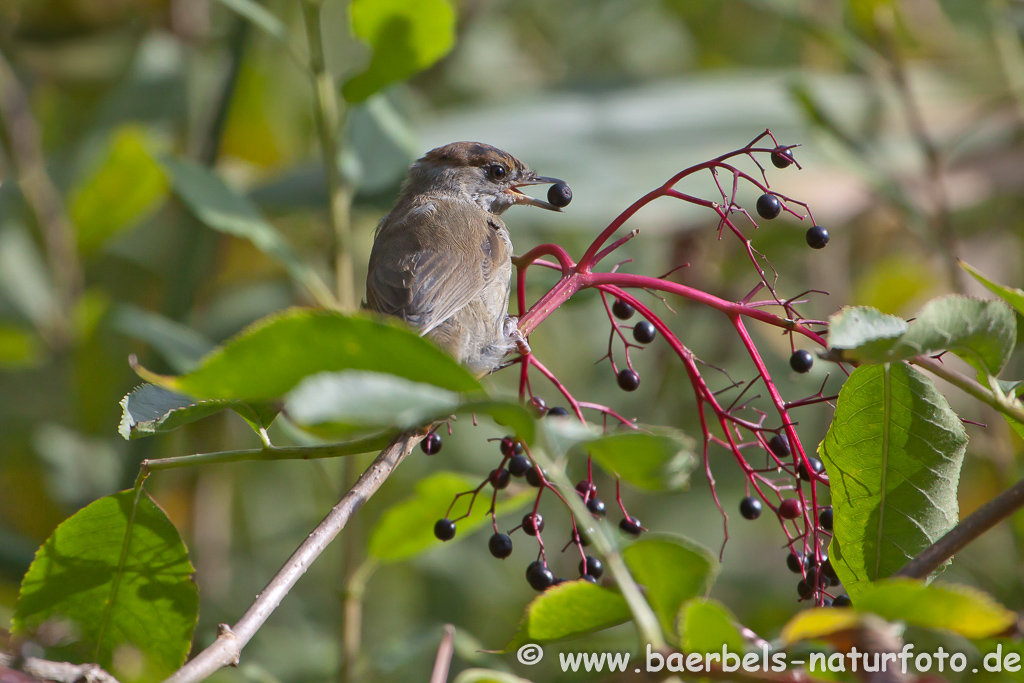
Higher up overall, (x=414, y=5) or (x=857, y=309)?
(x=414, y=5)

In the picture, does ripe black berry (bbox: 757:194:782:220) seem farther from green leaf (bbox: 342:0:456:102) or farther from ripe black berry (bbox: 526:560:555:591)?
green leaf (bbox: 342:0:456:102)

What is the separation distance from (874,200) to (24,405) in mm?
4242

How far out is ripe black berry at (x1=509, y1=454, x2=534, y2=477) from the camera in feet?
6.37

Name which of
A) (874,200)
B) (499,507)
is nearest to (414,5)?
(499,507)

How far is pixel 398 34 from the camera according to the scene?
2600 mm

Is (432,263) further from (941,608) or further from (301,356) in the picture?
(941,608)

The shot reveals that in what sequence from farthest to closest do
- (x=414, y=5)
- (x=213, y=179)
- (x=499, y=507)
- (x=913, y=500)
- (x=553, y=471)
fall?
(x=213, y=179), (x=414, y=5), (x=499, y=507), (x=913, y=500), (x=553, y=471)

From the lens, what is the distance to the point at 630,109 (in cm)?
443

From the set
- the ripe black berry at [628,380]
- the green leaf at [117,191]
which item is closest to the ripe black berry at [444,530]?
the ripe black berry at [628,380]

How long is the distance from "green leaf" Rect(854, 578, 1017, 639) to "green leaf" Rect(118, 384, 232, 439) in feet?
3.06

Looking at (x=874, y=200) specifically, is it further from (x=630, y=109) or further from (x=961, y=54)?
(x=961, y=54)

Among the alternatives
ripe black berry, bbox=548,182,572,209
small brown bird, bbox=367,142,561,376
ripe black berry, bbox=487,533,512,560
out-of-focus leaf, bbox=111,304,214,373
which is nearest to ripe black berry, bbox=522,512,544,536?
ripe black berry, bbox=487,533,512,560

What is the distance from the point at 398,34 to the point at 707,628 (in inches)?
78.0

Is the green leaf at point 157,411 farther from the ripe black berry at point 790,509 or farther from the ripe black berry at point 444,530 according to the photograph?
the ripe black berry at point 790,509
